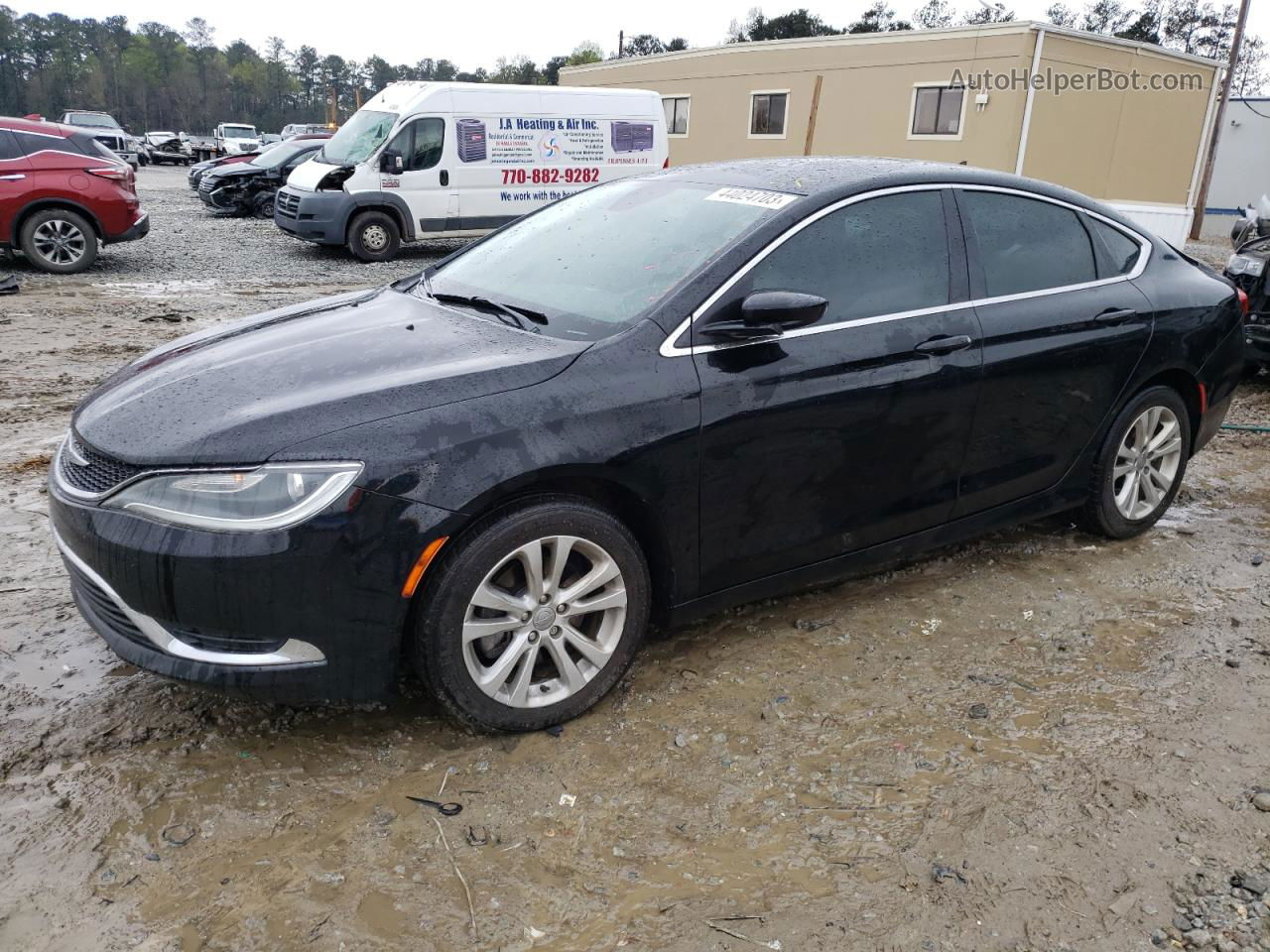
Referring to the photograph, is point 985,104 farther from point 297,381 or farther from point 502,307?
point 297,381

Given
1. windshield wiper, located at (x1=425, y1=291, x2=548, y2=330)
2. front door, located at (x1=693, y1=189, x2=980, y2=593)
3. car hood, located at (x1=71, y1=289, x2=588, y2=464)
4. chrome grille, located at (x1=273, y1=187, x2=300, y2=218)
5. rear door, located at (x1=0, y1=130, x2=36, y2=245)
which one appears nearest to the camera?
car hood, located at (x1=71, y1=289, x2=588, y2=464)

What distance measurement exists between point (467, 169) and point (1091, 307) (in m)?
11.4

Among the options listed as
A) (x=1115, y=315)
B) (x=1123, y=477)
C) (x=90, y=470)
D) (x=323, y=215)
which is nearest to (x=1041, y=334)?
(x=1115, y=315)

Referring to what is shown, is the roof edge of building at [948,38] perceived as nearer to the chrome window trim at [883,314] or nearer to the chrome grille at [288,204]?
the chrome grille at [288,204]

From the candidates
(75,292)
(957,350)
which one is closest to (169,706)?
(957,350)

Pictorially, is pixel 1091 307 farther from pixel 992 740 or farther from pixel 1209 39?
pixel 1209 39

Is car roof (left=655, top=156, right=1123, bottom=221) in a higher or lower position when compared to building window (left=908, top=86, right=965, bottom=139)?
lower

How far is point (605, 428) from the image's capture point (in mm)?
2830

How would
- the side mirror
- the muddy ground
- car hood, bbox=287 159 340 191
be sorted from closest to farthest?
the muddy ground, the side mirror, car hood, bbox=287 159 340 191

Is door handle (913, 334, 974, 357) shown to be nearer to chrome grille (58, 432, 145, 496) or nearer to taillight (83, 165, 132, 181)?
chrome grille (58, 432, 145, 496)

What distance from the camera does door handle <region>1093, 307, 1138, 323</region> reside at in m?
4.01

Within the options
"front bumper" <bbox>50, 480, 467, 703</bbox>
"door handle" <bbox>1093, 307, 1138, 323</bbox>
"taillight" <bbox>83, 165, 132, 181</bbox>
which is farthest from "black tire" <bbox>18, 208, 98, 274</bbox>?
"door handle" <bbox>1093, 307, 1138, 323</bbox>

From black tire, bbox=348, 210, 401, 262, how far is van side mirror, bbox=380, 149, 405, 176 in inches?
23.8

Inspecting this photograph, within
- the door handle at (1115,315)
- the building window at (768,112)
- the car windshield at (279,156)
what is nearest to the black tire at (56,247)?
the car windshield at (279,156)
